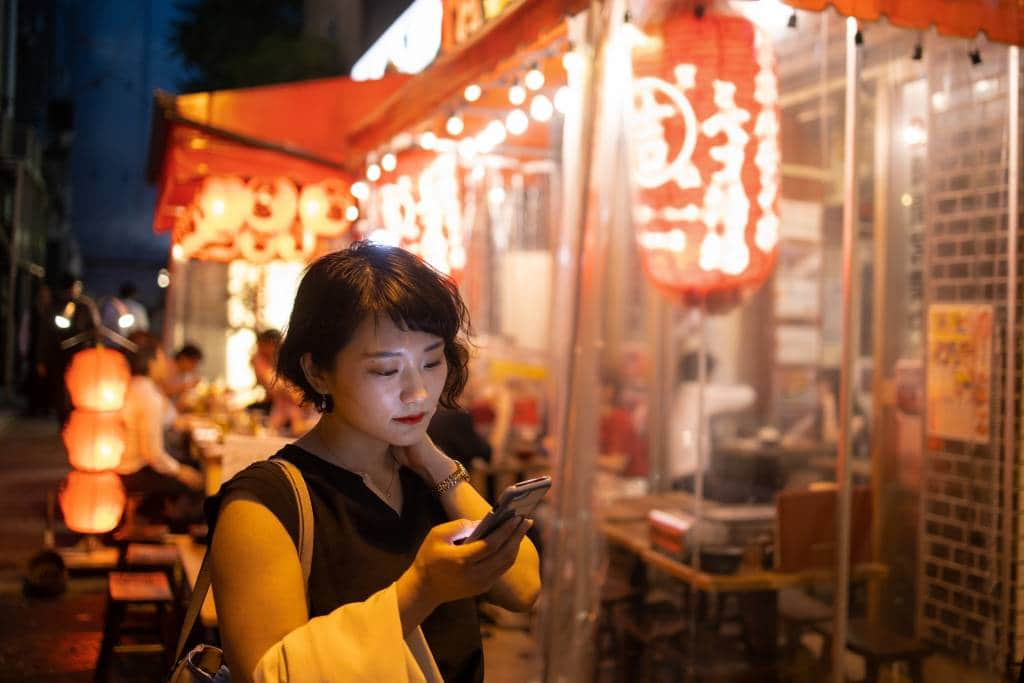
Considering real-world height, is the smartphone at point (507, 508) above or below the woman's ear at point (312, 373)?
below

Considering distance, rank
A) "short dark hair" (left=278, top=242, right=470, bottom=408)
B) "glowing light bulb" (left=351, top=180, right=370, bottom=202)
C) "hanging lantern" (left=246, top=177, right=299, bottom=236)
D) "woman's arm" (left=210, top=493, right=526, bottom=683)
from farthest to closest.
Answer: "glowing light bulb" (left=351, top=180, right=370, bottom=202) → "hanging lantern" (left=246, top=177, right=299, bottom=236) → "short dark hair" (left=278, top=242, right=470, bottom=408) → "woman's arm" (left=210, top=493, right=526, bottom=683)

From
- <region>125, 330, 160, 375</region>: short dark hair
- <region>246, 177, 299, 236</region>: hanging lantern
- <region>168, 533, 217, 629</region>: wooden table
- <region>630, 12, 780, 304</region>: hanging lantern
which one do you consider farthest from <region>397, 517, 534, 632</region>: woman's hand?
<region>246, 177, 299, 236</region>: hanging lantern

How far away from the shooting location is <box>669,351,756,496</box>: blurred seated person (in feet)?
29.0

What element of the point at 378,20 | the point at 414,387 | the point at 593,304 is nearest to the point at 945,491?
the point at 593,304

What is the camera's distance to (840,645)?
18.3 ft

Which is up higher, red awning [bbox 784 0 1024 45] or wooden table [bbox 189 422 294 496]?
red awning [bbox 784 0 1024 45]

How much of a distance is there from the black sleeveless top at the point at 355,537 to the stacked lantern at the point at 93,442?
240 inches

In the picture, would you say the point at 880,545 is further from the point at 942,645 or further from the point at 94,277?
the point at 94,277

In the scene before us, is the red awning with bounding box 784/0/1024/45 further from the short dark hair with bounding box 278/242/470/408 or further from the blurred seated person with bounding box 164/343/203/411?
the blurred seated person with bounding box 164/343/203/411

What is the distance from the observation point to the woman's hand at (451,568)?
70.9 inches

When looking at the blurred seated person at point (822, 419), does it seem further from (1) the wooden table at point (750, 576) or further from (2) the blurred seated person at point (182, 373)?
(2) the blurred seated person at point (182, 373)

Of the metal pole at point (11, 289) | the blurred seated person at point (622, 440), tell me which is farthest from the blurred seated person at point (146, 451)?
the metal pole at point (11, 289)

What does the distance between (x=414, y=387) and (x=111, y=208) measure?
44432mm

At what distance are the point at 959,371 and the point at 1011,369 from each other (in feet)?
1.54
